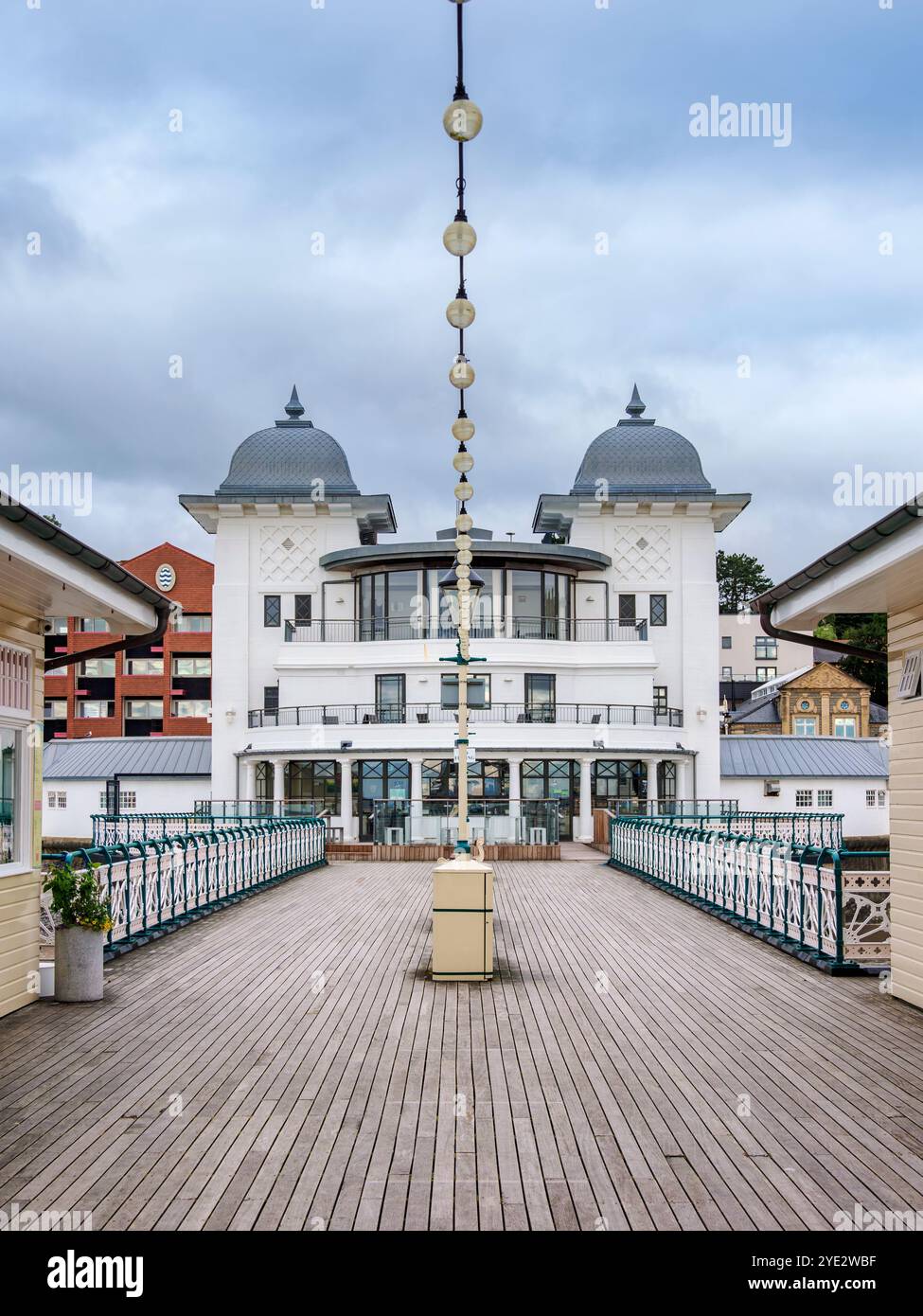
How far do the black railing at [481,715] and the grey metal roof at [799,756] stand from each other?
324 centimetres

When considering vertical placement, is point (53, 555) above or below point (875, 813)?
above

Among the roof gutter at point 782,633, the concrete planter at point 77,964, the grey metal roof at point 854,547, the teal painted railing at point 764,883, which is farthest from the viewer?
the teal painted railing at point 764,883

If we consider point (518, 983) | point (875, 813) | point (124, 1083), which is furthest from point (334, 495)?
point (124, 1083)

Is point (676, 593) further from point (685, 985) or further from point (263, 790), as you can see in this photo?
point (685, 985)

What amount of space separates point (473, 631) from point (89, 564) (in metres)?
35.2

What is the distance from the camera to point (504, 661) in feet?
141

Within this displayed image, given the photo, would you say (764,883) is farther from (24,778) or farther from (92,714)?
(92,714)

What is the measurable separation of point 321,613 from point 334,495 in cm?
465

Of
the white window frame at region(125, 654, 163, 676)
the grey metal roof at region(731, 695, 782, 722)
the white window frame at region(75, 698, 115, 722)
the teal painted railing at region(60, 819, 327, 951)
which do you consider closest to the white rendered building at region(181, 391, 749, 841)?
the teal painted railing at region(60, 819, 327, 951)

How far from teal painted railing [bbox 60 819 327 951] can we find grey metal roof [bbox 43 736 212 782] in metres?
20.4

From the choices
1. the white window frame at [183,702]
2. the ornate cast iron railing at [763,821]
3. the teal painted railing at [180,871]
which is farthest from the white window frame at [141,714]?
the teal painted railing at [180,871]

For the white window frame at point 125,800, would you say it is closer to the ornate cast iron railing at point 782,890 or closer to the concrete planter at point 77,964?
the ornate cast iron railing at point 782,890

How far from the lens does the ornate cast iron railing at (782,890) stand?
13.0 metres
